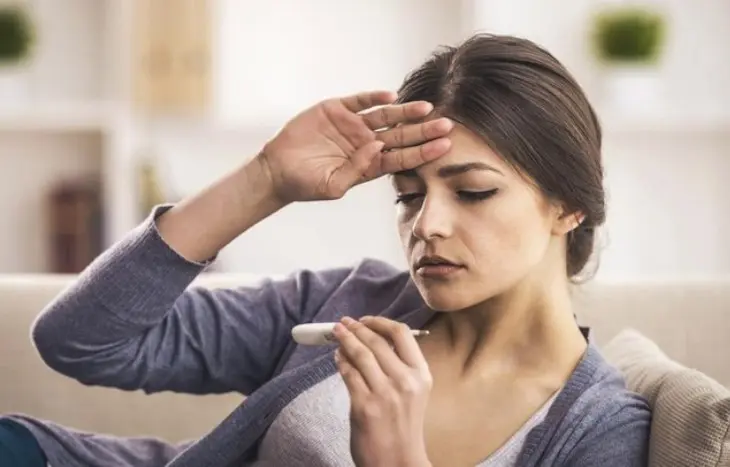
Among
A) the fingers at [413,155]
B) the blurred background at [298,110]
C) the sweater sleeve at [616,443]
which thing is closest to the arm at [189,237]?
the fingers at [413,155]

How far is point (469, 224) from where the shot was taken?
1.33m

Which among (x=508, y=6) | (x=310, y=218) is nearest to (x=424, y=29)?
(x=508, y=6)

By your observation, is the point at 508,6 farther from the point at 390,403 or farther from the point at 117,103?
the point at 390,403

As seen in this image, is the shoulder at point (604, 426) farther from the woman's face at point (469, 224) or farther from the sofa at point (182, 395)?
the sofa at point (182, 395)

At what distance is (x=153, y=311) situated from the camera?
1.45m

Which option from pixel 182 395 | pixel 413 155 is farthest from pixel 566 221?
pixel 182 395

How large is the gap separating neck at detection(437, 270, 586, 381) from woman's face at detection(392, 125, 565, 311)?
0.31 feet

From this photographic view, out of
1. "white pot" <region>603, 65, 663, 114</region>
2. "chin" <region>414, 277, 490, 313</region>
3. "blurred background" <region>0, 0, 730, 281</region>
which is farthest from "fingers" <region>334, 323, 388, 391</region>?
"white pot" <region>603, 65, 663, 114</region>

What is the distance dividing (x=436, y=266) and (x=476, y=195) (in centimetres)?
9

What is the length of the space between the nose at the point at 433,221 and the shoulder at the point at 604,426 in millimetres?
236

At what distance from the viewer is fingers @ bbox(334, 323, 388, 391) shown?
3.60 ft

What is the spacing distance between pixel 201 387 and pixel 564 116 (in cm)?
62

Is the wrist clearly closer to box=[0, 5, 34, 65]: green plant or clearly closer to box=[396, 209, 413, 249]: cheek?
box=[396, 209, 413, 249]: cheek

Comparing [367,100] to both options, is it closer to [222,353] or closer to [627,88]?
[222,353]
